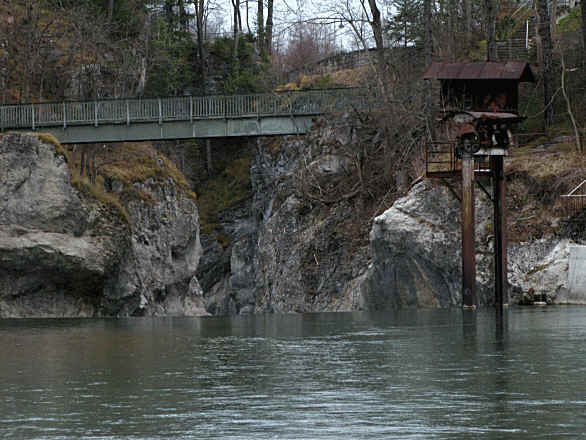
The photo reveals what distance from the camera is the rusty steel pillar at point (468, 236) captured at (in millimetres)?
30047

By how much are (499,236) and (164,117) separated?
22.2 metres

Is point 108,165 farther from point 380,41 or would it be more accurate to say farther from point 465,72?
point 465,72

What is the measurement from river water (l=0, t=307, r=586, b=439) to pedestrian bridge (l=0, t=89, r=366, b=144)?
27.7 metres

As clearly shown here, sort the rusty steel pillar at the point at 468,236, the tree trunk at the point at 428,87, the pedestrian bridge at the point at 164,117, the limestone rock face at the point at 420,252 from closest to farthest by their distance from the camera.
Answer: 1. the rusty steel pillar at the point at 468,236
2. the limestone rock face at the point at 420,252
3. the tree trunk at the point at 428,87
4. the pedestrian bridge at the point at 164,117

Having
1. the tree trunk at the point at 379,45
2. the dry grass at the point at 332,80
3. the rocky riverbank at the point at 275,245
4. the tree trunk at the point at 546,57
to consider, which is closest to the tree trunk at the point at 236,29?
the dry grass at the point at 332,80

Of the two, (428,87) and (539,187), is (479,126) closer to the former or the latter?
(539,187)

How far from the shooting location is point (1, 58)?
55.9 m

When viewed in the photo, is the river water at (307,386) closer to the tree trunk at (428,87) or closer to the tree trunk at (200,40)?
the tree trunk at (428,87)

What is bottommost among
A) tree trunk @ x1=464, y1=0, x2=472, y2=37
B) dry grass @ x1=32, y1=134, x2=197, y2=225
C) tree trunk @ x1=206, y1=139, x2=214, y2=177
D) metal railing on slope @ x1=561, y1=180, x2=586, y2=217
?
metal railing on slope @ x1=561, y1=180, x2=586, y2=217

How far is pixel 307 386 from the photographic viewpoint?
41.9 feet

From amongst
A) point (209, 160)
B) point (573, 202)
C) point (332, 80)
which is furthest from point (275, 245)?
point (209, 160)

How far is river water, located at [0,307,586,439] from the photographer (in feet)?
31.7

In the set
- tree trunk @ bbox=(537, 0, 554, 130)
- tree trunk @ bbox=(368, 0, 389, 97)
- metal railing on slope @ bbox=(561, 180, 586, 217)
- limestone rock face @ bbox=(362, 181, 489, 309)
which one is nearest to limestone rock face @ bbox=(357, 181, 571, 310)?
limestone rock face @ bbox=(362, 181, 489, 309)

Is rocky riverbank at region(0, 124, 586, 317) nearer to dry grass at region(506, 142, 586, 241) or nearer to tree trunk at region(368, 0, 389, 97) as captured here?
dry grass at region(506, 142, 586, 241)
